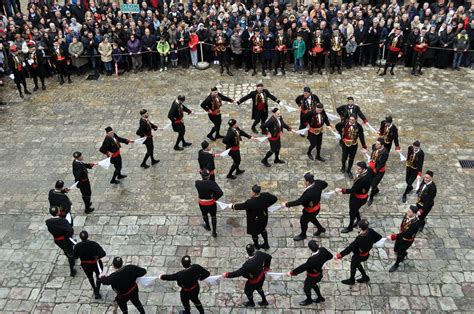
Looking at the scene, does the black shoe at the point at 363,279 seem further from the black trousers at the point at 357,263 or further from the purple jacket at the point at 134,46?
the purple jacket at the point at 134,46

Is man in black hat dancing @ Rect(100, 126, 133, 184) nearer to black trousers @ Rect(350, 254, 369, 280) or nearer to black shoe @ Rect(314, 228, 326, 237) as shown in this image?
black shoe @ Rect(314, 228, 326, 237)

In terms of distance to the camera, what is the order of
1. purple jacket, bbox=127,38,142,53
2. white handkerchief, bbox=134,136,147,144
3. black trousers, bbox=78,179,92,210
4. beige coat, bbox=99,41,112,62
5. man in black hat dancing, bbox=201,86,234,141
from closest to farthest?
1. black trousers, bbox=78,179,92,210
2. white handkerchief, bbox=134,136,147,144
3. man in black hat dancing, bbox=201,86,234,141
4. beige coat, bbox=99,41,112,62
5. purple jacket, bbox=127,38,142,53

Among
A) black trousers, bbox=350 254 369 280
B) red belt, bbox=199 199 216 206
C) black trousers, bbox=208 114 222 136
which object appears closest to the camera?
black trousers, bbox=350 254 369 280

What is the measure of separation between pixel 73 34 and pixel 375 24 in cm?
1097

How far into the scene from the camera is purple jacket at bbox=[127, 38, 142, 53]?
17.9m

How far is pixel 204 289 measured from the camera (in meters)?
9.41

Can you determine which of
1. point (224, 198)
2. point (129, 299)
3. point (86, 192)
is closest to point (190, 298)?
point (129, 299)

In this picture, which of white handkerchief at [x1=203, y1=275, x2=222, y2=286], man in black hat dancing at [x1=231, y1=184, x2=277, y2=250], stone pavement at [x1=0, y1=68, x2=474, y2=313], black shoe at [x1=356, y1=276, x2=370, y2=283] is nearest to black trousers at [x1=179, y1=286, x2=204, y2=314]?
white handkerchief at [x1=203, y1=275, x2=222, y2=286]

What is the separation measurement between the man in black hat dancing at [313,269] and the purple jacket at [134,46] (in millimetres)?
12171

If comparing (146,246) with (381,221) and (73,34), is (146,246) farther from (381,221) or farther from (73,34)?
(73,34)

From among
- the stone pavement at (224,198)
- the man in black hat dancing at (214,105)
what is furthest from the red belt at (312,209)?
the man in black hat dancing at (214,105)

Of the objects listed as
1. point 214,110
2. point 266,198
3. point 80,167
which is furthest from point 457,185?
point 80,167

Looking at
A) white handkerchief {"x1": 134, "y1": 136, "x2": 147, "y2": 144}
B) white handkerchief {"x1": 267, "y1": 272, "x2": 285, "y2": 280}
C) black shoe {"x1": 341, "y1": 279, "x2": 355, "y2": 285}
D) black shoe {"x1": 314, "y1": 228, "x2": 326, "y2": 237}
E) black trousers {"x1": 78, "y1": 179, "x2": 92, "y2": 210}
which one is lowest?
black shoe {"x1": 341, "y1": 279, "x2": 355, "y2": 285}

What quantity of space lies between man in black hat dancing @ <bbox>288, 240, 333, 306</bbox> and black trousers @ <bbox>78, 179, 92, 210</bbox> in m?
5.31
